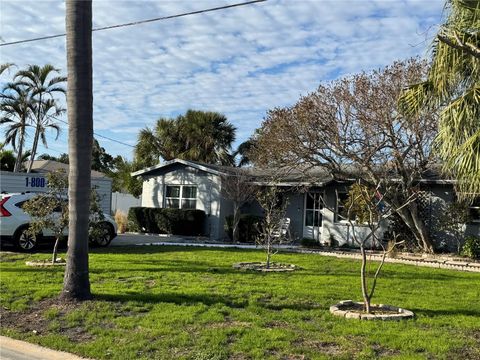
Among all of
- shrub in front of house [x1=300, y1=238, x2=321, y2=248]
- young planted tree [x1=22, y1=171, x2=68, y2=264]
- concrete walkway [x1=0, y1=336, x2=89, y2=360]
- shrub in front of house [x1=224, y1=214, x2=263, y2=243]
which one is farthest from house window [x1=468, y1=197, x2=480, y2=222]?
concrete walkway [x1=0, y1=336, x2=89, y2=360]

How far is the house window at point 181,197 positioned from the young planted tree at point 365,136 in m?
6.78

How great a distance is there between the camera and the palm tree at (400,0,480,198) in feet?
26.1

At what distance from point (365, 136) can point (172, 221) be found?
32.9ft

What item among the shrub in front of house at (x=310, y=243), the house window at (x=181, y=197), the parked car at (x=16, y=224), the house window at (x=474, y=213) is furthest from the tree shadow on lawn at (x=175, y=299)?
the house window at (x=181, y=197)

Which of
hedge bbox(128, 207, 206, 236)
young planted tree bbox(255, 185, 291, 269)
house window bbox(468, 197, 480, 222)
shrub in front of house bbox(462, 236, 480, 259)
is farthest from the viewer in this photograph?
hedge bbox(128, 207, 206, 236)

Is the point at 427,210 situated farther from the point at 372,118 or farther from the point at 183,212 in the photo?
the point at 183,212

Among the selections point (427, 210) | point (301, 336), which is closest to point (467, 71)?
point (301, 336)

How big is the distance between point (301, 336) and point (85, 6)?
19.3ft

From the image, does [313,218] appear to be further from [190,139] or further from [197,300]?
[197,300]

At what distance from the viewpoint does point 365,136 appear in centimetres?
1739

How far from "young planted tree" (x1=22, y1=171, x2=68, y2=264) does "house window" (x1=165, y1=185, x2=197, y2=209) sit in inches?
452

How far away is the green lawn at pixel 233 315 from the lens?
20.1 ft

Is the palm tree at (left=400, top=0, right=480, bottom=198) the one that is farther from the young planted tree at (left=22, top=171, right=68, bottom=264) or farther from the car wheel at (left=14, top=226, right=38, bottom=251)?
the car wheel at (left=14, top=226, right=38, bottom=251)

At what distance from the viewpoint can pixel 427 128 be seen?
16359 mm
